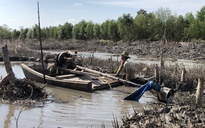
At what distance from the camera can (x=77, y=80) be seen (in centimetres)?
1313

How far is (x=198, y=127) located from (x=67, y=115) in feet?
14.7

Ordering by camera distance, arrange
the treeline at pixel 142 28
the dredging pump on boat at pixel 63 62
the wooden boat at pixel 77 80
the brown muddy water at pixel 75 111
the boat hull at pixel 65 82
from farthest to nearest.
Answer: the treeline at pixel 142 28 → the dredging pump on boat at pixel 63 62 → the wooden boat at pixel 77 80 → the boat hull at pixel 65 82 → the brown muddy water at pixel 75 111

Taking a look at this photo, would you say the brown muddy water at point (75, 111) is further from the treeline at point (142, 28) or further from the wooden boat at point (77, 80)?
the treeline at point (142, 28)

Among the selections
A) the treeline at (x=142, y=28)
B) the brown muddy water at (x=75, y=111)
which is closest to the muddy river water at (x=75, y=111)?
the brown muddy water at (x=75, y=111)

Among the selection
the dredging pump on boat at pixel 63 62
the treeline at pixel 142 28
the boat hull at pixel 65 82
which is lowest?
the boat hull at pixel 65 82

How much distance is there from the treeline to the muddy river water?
87.0ft

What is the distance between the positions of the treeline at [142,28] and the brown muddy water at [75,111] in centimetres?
2646

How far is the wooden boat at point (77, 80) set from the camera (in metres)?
12.7

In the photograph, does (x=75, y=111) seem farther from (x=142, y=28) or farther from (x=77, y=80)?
(x=142, y=28)

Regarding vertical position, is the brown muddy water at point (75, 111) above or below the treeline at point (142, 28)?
below

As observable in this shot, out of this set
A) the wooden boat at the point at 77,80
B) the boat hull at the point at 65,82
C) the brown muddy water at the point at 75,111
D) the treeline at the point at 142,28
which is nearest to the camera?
the brown muddy water at the point at 75,111

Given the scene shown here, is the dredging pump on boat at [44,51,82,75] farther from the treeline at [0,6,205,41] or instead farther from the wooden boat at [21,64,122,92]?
the treeline at [0,6,205,41]

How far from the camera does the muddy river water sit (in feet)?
27.3

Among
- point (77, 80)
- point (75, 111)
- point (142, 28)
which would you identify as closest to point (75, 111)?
point (75, 111)
